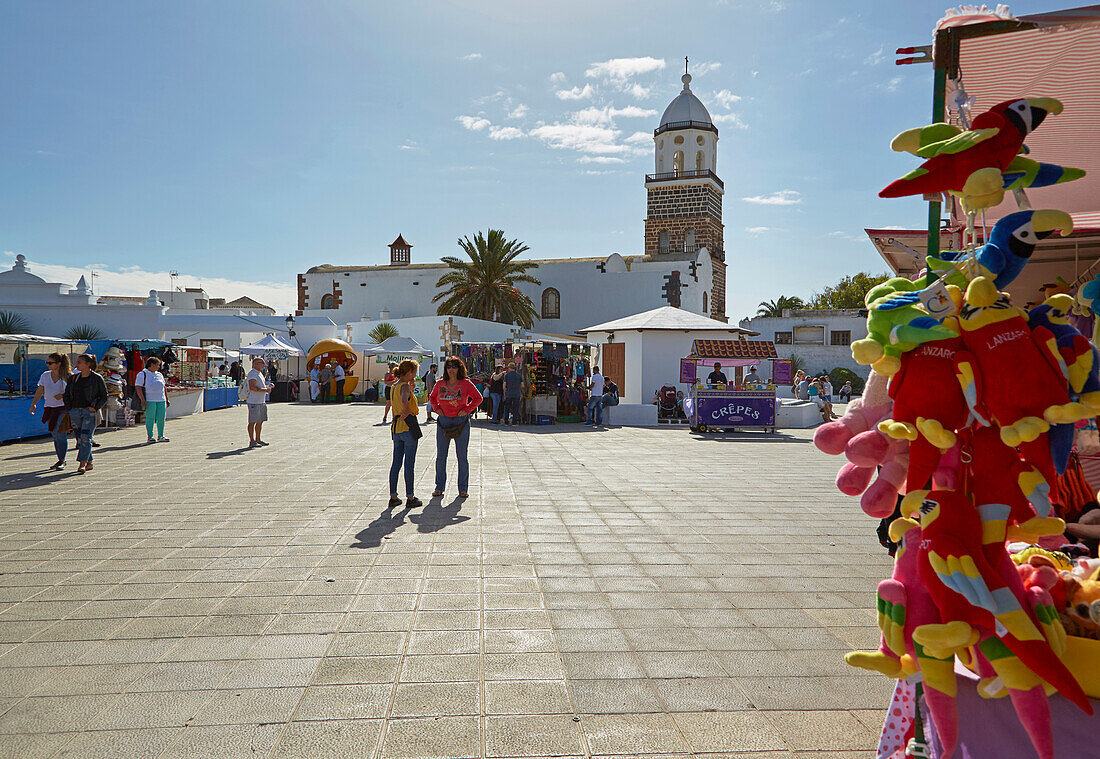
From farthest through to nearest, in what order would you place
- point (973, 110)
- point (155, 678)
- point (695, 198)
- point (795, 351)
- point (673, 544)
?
point (795, 351)
point (695, 198)
point (673, 544)
point (973, 110)
point (155, 678)

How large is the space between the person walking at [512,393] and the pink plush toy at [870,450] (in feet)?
50.3

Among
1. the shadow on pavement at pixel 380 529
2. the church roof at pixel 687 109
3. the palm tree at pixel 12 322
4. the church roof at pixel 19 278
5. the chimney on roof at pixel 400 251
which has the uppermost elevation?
the church roof at pixel 687 109

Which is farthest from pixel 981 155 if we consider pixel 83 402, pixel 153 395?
pixel 153 395

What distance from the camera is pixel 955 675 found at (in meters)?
2.36

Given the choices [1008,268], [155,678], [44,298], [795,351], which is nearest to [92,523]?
[155,678]

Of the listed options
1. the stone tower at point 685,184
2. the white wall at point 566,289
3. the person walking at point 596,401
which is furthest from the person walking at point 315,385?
the stone tower at point 685,184

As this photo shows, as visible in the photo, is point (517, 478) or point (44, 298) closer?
point (517, 478)

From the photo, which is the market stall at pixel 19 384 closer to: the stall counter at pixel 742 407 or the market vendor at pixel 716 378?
the stall counter at pixel 742 407

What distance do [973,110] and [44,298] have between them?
3652cm

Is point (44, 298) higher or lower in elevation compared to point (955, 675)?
higher

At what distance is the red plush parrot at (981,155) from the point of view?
2.43m

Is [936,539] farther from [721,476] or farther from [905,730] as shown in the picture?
[721,476]

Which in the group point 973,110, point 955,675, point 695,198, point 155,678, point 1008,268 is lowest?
point 155,678

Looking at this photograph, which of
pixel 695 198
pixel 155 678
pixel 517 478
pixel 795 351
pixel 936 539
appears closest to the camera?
pixel 936 539
